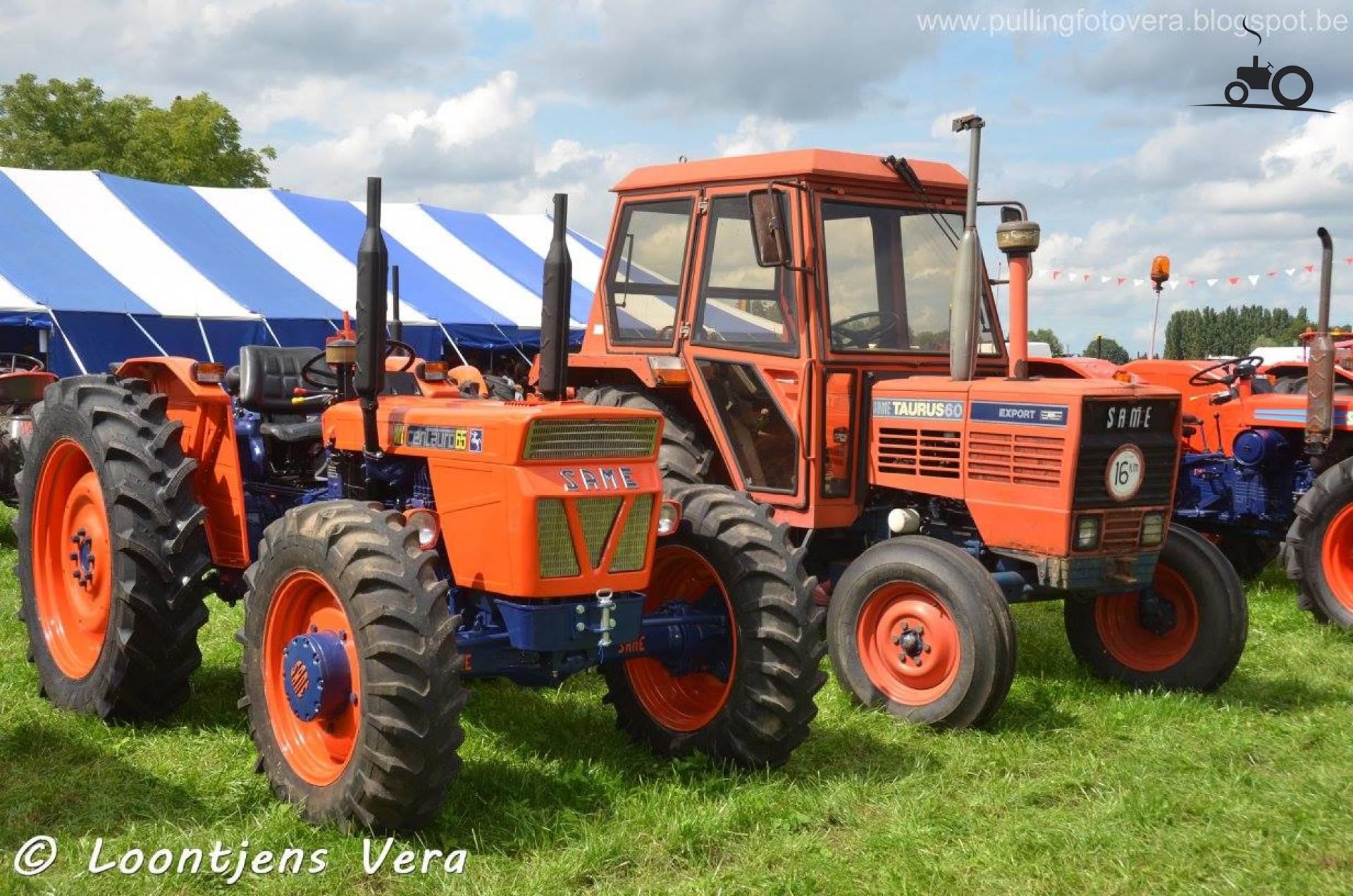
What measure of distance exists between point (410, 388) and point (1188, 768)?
11.2ft

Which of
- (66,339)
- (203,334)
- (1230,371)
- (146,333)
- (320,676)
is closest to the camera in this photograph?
(320,676)

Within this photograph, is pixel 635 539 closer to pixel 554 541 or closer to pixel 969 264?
pixel 554 541

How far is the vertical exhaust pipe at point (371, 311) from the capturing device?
3971 mm

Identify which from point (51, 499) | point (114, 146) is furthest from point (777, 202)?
point (114, 146)

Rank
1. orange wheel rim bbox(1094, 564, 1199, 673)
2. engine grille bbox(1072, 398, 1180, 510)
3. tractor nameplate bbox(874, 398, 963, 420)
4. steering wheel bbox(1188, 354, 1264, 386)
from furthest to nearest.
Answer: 1. steering wheel bbox(1188, 354, 1264, 386)
2. orange wheel rim bbox(1094, 564, 1199, 673)
3. tractor nameplate bbox(874, 398, 963, 420)
4. engine grille bbox(1072, 398, 1180, 510)

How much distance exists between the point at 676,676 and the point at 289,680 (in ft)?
4.57

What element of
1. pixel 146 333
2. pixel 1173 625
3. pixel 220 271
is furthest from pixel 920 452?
pixel 220 271

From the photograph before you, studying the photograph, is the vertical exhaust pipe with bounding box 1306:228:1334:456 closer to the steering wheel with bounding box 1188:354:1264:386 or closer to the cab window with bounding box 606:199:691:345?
the steering wheel with bounding box 1188:354:1264:386

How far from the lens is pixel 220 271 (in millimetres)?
14961

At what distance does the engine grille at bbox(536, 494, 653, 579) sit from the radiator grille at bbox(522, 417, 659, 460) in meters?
0.14

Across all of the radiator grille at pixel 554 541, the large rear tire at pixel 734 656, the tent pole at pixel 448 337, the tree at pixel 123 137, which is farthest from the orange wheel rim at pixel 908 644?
A: the tree at pixel 123 137

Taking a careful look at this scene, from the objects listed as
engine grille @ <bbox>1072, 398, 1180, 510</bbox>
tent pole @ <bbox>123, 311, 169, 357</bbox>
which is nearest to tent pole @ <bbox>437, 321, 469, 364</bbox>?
tent pole @ <bbox>123, 311, 169, 357</bbox>

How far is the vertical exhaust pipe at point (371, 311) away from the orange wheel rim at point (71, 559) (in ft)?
4.67

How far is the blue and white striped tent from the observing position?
1323 cm
